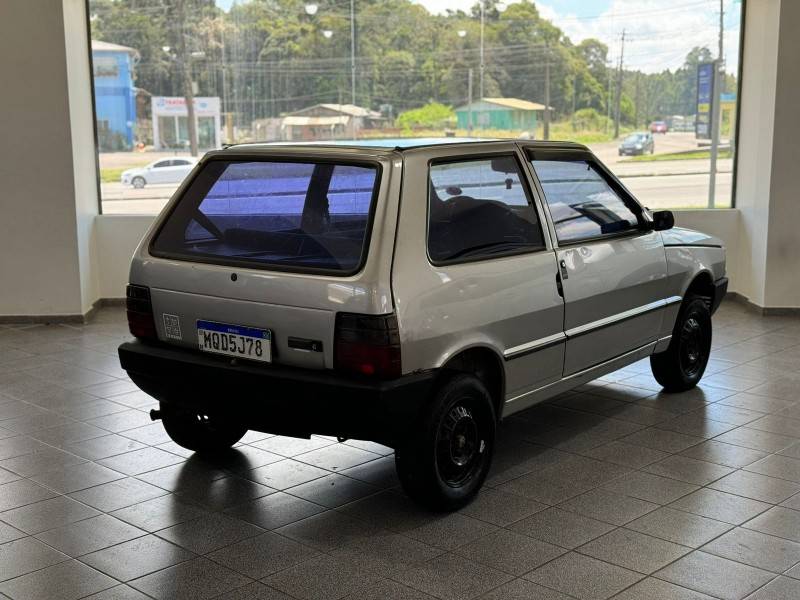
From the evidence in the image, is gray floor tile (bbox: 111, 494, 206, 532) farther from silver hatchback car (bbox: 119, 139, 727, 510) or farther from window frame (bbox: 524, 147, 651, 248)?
window frame (bbox: 524, 147, 651, 248)

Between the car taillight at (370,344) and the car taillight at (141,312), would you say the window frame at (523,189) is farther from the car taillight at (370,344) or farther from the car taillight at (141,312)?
the car taillight at (141,312)

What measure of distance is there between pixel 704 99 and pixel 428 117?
2866mm

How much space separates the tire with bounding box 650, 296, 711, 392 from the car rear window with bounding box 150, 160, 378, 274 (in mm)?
2896

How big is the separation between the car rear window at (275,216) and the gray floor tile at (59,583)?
4.82 feet

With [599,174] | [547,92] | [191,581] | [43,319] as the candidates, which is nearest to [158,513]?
[191,581]

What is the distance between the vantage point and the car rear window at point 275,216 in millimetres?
4320

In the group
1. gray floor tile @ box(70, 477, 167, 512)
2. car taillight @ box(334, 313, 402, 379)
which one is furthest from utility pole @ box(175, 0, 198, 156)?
car taillight @ box(334, 313, 402, 379)

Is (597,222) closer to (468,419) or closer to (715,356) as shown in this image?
(468,419)

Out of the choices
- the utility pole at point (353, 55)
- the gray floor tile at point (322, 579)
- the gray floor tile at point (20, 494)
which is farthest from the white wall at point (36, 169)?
the gray floor tile at point (322, 579)

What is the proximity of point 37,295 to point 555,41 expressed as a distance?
18.7 feet

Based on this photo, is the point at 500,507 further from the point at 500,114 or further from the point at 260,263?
the point at 500,114

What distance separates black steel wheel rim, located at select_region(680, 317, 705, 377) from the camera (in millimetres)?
6523

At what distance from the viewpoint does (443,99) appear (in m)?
10.3

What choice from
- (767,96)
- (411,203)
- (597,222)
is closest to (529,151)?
(597,222)
